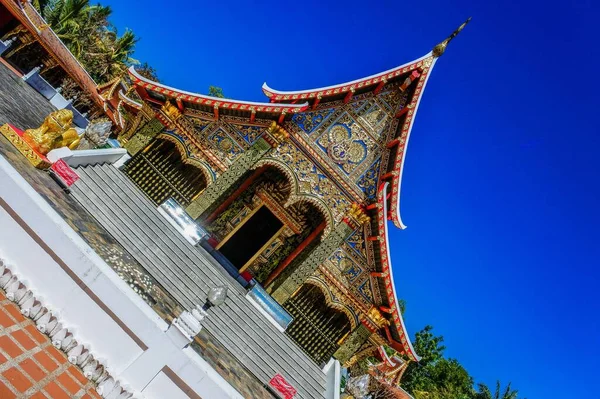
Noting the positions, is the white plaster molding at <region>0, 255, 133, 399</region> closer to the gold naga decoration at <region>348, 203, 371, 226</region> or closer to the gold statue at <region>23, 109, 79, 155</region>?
the gold statue at <region>23, 109, 79, 155</region>

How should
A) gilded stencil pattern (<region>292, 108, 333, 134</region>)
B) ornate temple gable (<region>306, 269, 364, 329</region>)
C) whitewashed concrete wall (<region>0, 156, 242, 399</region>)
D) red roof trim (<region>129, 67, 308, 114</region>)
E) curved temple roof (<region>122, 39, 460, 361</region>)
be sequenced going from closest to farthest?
whitewashed concrete wall (<region>0, 156, 242, 399</region>) < red roof trim (<region>129, 67, 308, 114</region>) < curved temple roof (<region>122, 39, 460, 361</region>) < gilded stencil pattern (<region>292, 108, 333, 134</region>) < ornate temple gable (<region>306, 269, 364, 329</region>)

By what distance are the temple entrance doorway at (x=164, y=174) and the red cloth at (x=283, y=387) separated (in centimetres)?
620

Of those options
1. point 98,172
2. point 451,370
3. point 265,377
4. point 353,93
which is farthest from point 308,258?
point 451,370

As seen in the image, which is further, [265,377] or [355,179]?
[355,179]

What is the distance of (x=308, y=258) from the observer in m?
12.4

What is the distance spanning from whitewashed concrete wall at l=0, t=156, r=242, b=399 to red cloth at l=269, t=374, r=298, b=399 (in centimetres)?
363

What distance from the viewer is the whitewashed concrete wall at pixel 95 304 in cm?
461

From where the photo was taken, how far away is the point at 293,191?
1264cm

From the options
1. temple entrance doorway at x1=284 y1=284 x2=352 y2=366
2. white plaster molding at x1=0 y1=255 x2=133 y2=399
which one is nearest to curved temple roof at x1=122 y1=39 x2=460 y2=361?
temple entrance doorway at x1=284 y1=284 x2=352 y2=366

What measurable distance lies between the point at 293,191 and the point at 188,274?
4.30 m

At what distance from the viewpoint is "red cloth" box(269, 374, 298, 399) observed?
799 cm

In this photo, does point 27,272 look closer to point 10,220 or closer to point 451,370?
point 10,220

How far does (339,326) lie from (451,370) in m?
30.4

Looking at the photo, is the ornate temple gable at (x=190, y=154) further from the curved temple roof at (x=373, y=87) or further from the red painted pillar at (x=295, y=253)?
the red painted pillar at (x=295, y=253)
